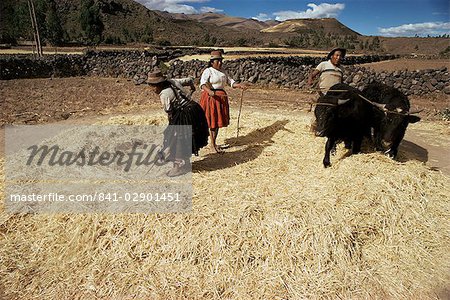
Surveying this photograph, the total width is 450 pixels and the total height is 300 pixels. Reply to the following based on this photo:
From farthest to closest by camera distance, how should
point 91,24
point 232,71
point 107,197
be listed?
point 91,24, point 232,71, point 107,197

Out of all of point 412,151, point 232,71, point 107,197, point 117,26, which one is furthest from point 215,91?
point 117,26

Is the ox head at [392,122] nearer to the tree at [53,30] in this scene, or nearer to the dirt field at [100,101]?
the dirt field at [100,101]

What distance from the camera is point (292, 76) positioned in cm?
1469

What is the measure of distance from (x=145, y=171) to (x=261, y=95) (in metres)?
9.18

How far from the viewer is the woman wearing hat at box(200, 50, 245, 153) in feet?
18.4

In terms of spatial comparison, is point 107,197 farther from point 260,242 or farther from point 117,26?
point 117,26

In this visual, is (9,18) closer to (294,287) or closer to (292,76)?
(292,76)

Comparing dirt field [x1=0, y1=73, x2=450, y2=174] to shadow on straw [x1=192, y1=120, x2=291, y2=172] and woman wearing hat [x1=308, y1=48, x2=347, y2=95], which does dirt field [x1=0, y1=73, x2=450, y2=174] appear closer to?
shadow on straw [x1=192, y1=120, x2=291, y2=172]

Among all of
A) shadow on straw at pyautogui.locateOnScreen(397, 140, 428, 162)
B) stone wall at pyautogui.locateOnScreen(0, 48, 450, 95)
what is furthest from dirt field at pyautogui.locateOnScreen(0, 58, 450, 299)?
stone wall at pyautogui.locateOnScreen(0, 48, 450, 95)

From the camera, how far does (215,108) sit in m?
5.80

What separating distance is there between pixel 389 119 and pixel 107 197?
14.8ft

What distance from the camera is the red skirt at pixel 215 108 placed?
18.9 feet

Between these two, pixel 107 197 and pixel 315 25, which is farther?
pixel 315 25

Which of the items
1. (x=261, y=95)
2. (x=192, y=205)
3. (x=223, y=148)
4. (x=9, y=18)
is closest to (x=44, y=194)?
(x=192, y=205)
